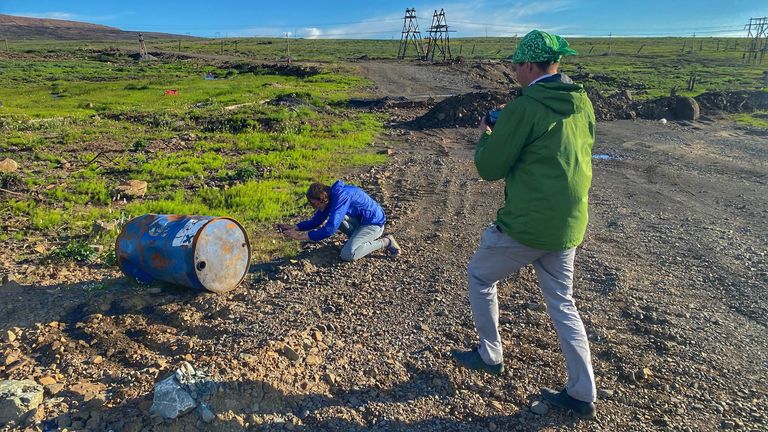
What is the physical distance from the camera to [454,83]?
33.0m

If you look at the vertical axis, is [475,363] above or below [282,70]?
below

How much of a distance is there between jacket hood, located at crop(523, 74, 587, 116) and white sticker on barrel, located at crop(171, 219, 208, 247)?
3092mm

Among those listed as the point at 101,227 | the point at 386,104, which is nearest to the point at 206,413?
the point at 101,227

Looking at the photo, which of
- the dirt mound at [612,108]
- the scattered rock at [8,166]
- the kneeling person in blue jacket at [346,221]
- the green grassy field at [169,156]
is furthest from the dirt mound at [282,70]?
the kneeling person in blue jacket at [346,221]

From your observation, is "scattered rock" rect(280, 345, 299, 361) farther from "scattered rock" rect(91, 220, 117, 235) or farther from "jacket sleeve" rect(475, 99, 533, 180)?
"scattered rock" rect(91, 220, 117, 235)

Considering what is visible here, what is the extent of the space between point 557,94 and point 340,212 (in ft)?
9.98

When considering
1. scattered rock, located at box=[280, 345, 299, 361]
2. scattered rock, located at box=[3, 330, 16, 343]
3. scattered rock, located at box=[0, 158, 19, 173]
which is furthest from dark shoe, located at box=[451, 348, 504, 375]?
scattered rock, located at box=[0, 158, 19, 173]

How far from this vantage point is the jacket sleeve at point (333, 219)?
5328mm

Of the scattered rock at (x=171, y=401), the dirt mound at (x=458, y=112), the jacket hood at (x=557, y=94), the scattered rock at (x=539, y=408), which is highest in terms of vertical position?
the jacket hood at (x=557, y=94)

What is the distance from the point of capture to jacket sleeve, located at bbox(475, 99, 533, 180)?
9.15 feet

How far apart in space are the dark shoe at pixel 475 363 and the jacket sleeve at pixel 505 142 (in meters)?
1.31

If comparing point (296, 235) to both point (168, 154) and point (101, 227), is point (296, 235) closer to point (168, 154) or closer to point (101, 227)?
point (101, 227)

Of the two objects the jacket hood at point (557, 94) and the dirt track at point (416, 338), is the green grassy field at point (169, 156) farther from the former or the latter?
the jacket hood at point (557, 94)

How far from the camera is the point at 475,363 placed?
3.55 meters
